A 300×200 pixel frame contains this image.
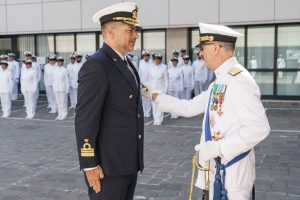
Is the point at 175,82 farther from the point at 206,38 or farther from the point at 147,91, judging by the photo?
the point at 206,38

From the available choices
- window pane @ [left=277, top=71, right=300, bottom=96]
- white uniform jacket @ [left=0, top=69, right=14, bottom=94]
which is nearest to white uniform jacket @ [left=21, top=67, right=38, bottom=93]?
white uniform jacket @ [left=0, top=69, right=14, bottom=94]

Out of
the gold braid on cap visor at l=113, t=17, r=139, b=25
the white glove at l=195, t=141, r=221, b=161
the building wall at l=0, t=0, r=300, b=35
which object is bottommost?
the white glove at l=195, t=141, r=221, b=161

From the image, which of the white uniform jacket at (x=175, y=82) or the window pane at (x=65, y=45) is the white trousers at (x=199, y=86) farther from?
the window pane at (x=65, y=45)

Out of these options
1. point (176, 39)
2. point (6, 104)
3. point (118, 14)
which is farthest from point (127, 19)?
point (176, 39)

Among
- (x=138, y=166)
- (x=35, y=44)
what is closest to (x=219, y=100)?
(x=138, y=166)

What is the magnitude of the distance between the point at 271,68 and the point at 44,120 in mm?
8168

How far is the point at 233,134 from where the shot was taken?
285cm

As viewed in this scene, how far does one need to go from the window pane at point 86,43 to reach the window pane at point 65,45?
14.0 inches

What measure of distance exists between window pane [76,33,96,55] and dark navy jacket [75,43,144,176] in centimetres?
1536

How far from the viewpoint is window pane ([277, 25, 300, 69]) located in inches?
593

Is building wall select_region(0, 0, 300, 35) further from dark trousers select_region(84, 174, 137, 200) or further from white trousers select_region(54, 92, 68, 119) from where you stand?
dark trousers select_region(84, 174, 137, 200)

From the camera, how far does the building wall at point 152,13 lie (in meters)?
14.7

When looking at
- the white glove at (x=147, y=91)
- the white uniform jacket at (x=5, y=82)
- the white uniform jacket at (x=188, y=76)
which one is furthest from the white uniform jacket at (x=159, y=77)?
the white glove at (x=147, y=91)

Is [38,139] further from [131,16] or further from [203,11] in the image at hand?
[203,11]
